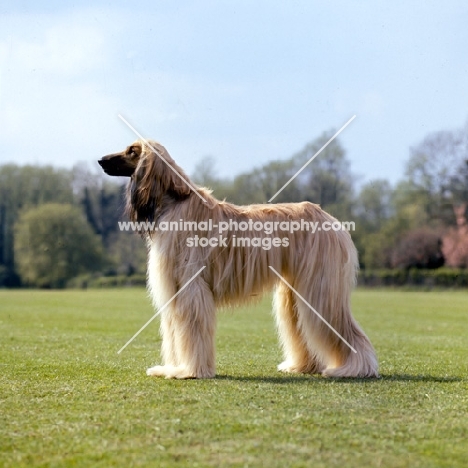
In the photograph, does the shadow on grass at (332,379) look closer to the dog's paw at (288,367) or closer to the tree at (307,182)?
the dog's paw at (288,367)

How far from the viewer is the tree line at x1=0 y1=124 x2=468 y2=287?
109ft

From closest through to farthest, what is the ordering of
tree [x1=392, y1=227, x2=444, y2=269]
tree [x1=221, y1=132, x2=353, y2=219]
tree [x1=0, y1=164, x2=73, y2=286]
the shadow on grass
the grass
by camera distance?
the grass
the shadow on grass
tree [x1=221, y1=132, x2=353, y2=219]
tree [x1=392, y1=227, x2=444, y2=269]
tree [x1=0, y1=164, x2=73, y2=286]

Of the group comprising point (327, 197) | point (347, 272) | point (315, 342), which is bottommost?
point (315, 342)

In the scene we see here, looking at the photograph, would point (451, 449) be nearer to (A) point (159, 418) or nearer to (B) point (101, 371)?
(A) point (159, 418)

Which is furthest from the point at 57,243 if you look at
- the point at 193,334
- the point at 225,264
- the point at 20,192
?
the point at 193,334

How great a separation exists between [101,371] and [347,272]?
247 centimetres

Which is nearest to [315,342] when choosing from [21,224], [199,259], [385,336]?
[199,259]

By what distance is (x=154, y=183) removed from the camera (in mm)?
6070

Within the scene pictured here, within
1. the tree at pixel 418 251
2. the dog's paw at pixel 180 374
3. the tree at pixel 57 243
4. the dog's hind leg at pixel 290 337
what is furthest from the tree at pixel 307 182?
the dog's paw at pixel 180 374

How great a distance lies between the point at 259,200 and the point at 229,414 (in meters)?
26.0

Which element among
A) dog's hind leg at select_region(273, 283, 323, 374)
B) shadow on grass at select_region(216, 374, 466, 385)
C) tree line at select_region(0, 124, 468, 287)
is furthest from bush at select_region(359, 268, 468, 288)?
shadow on grass at select_region(216, 374, 466, 385)

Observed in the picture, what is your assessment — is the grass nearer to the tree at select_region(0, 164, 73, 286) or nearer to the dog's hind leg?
the dog's hind leg

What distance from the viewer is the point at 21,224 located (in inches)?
1602

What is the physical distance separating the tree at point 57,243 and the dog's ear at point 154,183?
3155cm
